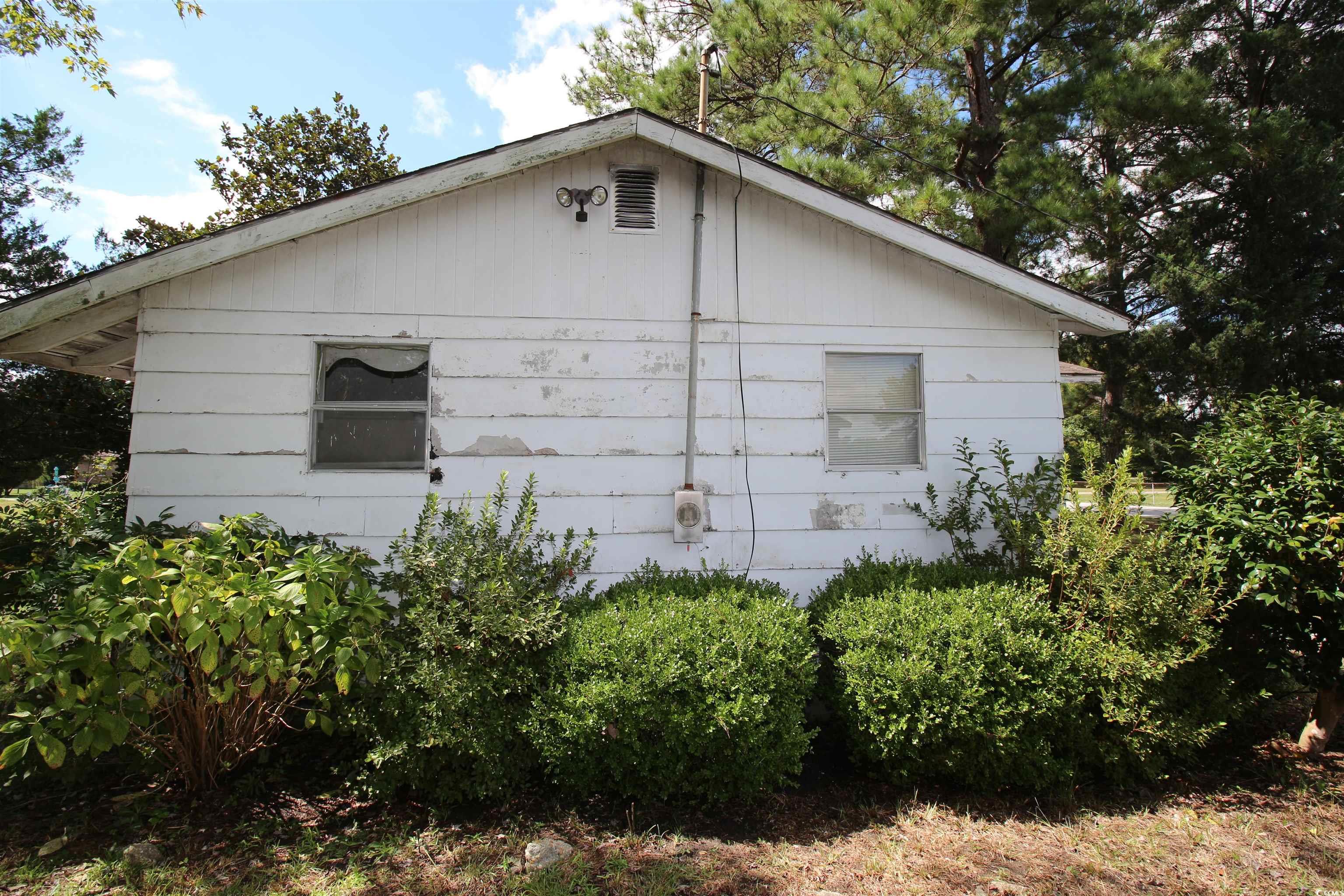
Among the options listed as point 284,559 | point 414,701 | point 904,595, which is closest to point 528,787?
point 414,701

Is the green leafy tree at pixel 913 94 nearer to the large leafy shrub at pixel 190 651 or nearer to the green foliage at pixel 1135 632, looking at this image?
the green foliage at pixel 1135 632

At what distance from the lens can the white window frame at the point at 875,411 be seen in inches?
217

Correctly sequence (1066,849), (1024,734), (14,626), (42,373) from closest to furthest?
(14,626) → (1066,849) → (1024,734) → (42,373)

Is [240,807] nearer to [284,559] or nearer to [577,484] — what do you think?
[284,559]

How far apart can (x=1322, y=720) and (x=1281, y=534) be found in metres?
1.36

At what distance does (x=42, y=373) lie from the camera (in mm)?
12180

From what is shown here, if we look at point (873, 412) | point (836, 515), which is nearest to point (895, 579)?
point (836, 515)

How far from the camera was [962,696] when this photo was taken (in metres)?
3.76

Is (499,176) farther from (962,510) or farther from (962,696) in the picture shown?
(962,696)

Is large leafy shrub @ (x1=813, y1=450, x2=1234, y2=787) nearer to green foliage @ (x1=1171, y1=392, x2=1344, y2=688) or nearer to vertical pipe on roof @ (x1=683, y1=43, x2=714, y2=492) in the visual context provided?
green foliage @ (x1=1171, y1=392, x2=1344, y2=688)

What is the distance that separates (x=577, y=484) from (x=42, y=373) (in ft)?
40.7

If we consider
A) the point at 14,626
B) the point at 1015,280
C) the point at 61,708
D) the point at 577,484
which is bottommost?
the point at 61,708

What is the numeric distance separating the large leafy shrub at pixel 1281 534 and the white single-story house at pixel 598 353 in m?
1.27

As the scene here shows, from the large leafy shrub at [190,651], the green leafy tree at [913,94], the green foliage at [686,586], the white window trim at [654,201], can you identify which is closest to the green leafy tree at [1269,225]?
the green leafy tree at [913,94]
